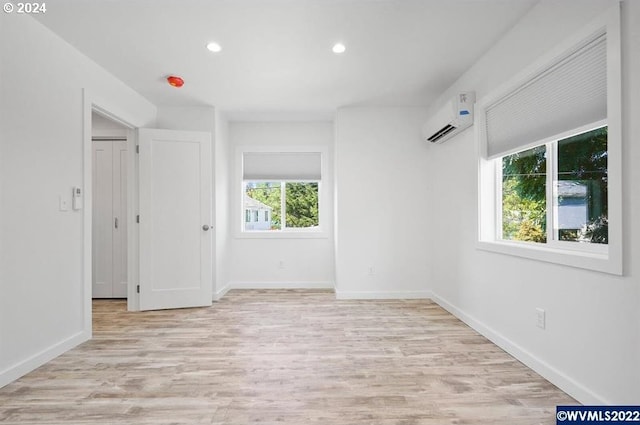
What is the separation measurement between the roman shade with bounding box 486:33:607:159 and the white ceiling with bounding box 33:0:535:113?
52 cm

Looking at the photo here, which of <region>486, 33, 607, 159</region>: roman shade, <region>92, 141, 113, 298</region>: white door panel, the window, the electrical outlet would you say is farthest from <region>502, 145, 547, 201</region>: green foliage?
<region>92, 141, 113, 298</region>: white door panel

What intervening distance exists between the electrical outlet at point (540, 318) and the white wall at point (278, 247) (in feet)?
9.74

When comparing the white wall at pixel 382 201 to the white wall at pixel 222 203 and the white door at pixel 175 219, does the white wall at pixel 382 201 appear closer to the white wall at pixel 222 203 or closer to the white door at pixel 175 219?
the white wall at pixel 222 203

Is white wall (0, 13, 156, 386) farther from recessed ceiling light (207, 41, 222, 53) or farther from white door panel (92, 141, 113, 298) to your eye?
white door panel (92, 141, 113, 298)

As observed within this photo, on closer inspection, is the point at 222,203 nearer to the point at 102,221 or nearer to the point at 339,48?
the point at 102,221

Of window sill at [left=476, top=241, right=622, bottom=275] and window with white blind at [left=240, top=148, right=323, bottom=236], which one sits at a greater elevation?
window with white blind at [left=240, top=148, right=323, bottom=236]

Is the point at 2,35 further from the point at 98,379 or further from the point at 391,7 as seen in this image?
the point at 391,7

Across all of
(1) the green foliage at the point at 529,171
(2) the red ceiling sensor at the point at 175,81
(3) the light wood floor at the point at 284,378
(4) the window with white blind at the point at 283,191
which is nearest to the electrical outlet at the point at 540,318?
(3) the light wood floor at the point at 284,378

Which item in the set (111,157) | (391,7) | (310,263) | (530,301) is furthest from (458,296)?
(111,157)

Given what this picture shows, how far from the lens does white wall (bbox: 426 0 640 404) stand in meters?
1.59

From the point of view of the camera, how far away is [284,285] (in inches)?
194

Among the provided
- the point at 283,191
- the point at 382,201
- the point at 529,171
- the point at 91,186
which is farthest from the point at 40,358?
the point at 529,171

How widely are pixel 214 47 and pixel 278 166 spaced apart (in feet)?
7.85

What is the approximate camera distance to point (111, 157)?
4.39 meters
